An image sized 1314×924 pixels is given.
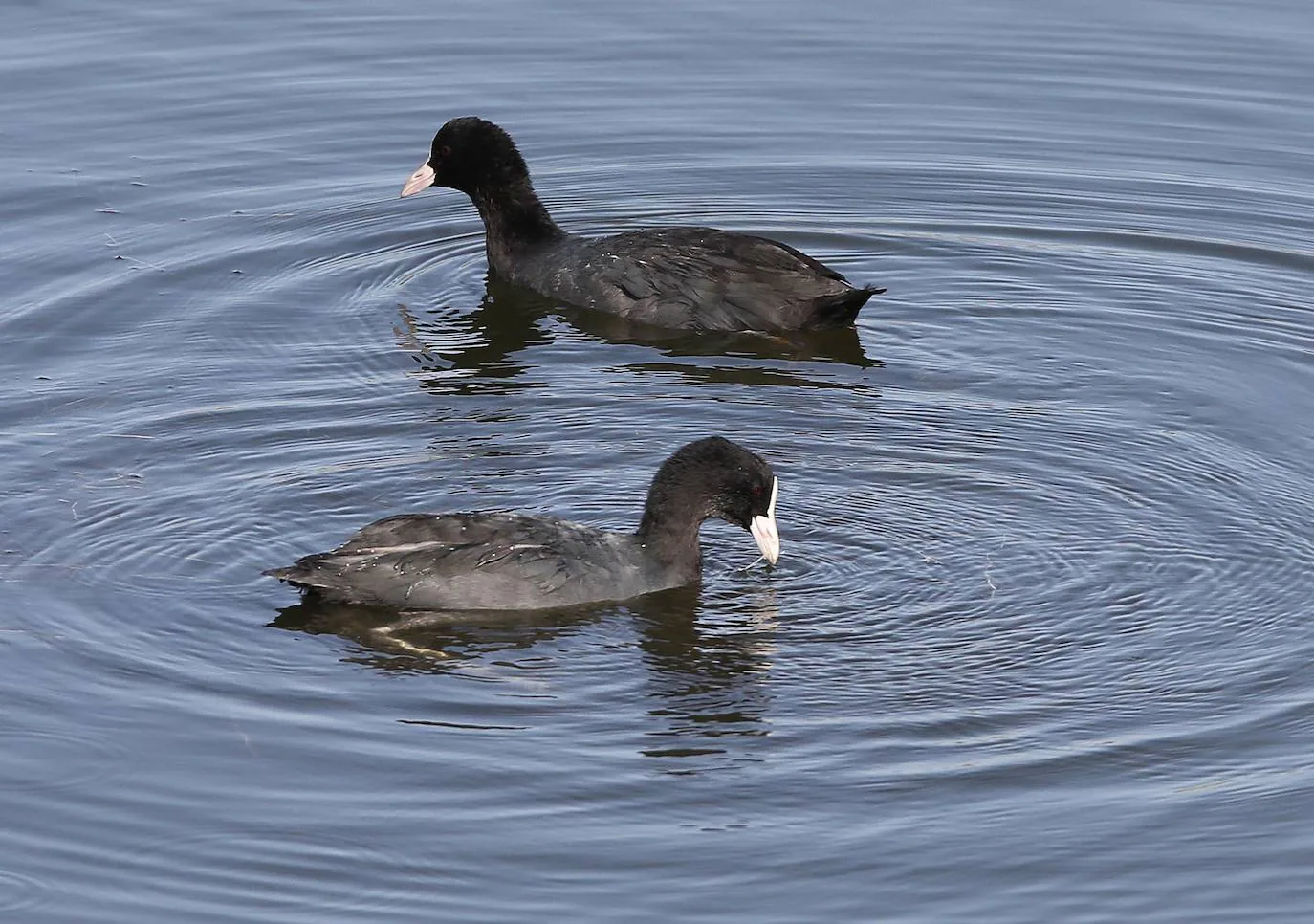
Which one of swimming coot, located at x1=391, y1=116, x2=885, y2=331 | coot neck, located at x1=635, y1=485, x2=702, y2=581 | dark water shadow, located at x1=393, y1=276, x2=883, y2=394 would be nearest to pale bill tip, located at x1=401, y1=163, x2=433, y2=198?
swimming coot, located at x1=391, y1=116, x2=885, y2=331

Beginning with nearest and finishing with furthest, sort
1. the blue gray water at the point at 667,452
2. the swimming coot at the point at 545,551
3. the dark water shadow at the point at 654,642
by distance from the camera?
the blue gray water at the point at 667,452 < the dark water shadow at the point at 654,642 < the swimming coot at the point at 545,551

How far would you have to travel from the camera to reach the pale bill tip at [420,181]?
14922 millimetres

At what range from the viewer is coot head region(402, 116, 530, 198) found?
14594mm

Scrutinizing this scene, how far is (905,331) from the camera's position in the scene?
42.9ft

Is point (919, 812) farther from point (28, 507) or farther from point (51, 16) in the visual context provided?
point (51, 16)

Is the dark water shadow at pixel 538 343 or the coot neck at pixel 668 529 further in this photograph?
the dark water shadow at pixel 538 343

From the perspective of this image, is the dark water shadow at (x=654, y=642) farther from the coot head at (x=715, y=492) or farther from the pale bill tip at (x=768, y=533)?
the coot head at (x=715, y=492)

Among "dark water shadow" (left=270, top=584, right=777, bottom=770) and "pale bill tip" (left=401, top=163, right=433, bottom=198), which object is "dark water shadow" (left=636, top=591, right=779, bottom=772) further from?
"pale bill tip" (left=401, top=163, right=433, bottom=198)

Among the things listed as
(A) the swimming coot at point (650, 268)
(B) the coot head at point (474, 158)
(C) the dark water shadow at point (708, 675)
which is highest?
(B) the coot head at point (474, 158)

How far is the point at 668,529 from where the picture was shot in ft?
31.8

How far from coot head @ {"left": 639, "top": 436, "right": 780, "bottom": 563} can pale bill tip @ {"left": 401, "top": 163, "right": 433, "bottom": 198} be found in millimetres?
5672

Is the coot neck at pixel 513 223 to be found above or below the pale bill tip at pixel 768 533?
above

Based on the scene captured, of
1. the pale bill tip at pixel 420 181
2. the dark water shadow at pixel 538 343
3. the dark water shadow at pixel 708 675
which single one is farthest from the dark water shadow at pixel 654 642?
the pale bill tip at pixel 420 181

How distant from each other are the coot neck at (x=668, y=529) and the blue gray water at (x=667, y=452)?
0.23m
